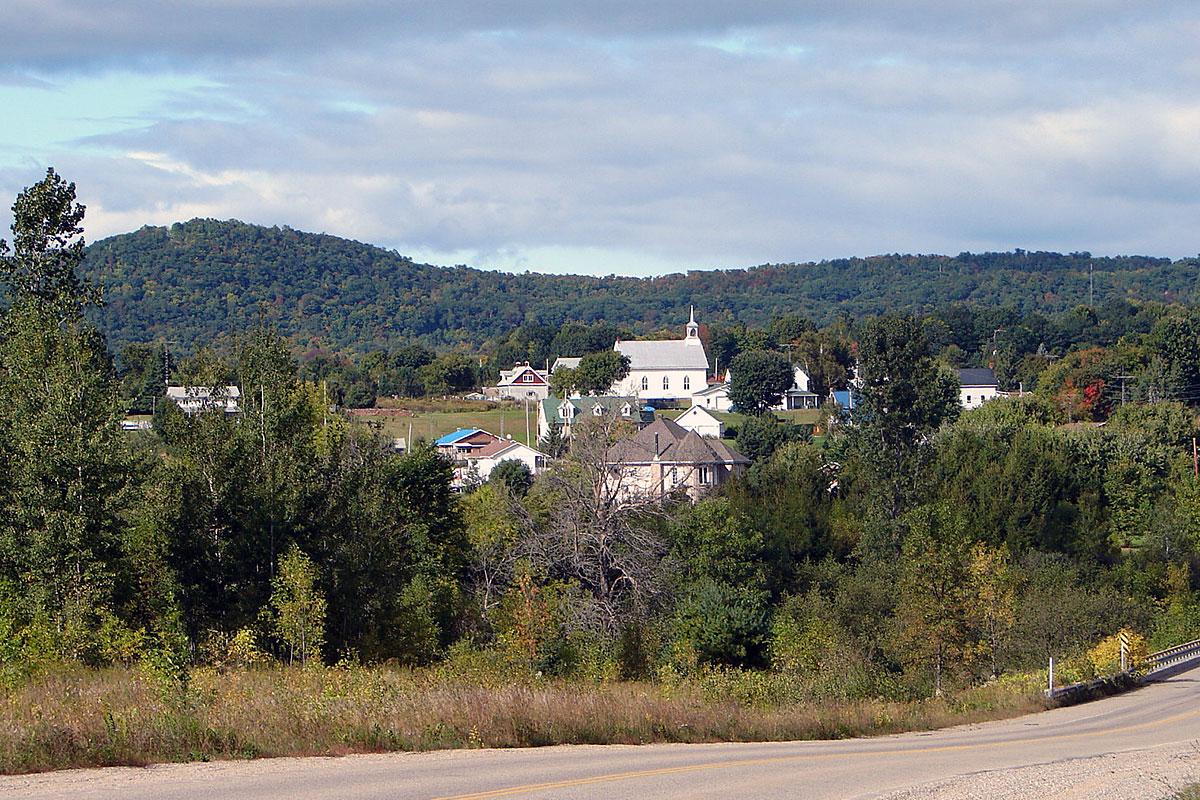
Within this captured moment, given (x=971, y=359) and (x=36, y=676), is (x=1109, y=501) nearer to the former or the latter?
(x=36, y=676)

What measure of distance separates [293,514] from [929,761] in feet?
80.3

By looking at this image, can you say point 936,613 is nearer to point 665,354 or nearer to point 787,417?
point 787,417

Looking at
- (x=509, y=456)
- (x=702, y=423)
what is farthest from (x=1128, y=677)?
(x=702, y=423)

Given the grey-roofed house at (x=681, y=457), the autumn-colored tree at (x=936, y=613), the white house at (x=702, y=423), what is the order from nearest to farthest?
1. the autumn-colored tree at (x=936, y=613)
2. the grey-roofed house at (x=681, y=457)
3. the white house at (x=702, y=423)

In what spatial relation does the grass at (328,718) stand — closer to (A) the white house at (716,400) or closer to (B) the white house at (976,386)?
(A) the white house at (716,400)

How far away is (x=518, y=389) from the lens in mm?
169625

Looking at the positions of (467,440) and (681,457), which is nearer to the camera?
(681,457)

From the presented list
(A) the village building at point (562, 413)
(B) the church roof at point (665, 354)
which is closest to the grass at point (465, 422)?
→ (A) the village building at point (562, 413)

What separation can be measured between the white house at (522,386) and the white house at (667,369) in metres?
10.9

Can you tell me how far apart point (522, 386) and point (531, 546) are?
119965 mm

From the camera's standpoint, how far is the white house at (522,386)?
544 feet

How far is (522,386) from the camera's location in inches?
6698

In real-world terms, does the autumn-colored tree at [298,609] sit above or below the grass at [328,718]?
below

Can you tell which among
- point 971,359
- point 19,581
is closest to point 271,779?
point 19,581
